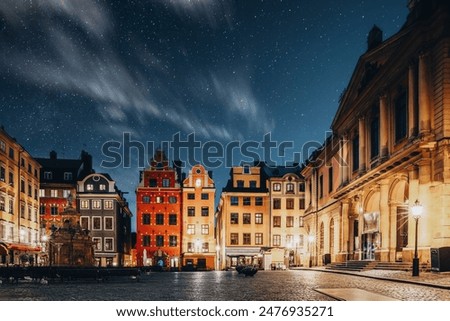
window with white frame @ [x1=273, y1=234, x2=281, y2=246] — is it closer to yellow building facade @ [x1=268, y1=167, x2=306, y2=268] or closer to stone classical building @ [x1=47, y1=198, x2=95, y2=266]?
yellow building facade @ [x1=268, y1=167, x2=306, y2=268]

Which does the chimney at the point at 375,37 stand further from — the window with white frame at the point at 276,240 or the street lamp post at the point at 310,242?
the window with white frame at the point at 276,240

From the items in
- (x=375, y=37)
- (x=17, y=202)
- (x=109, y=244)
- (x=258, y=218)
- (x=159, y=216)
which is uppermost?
(x=375, y=37)

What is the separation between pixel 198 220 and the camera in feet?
219

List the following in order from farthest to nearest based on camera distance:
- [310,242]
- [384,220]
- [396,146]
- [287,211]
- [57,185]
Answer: [287,211] → [57,185] → [310,242] → [384,220] → [396,146]

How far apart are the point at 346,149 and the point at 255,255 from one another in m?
27.0

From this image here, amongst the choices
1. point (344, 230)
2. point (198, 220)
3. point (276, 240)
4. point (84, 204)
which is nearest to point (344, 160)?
point (344, 230)

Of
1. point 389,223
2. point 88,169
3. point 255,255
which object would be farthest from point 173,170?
point 389,223

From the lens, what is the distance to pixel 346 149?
4416 cm

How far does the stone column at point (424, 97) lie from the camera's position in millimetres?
26672

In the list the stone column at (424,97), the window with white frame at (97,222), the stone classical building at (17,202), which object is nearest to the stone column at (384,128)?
the stone column at (424,97)

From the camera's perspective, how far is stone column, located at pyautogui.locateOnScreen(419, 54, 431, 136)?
1050 inches

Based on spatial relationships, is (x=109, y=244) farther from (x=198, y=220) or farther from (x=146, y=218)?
(x=198, y=220)

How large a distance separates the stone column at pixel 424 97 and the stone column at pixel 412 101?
3.95ft

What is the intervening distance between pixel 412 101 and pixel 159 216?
44179 mm
